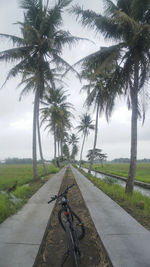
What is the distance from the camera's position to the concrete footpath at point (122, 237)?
6.93 feet

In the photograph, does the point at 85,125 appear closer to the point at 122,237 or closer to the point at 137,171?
the point at 137,171

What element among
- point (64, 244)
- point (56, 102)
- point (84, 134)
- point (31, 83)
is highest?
point (56, 102)

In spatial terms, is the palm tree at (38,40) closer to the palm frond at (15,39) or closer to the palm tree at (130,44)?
the palm frond at (15,39)

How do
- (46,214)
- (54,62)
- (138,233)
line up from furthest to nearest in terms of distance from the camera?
(54,62)
(46,214)
(138,233)

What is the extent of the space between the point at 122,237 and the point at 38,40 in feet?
34.6

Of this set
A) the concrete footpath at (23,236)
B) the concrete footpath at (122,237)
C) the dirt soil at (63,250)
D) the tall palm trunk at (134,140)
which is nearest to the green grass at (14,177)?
the concrete footpath at (23,236)

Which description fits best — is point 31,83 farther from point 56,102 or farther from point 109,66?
point 56,102

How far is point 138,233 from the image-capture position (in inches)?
114

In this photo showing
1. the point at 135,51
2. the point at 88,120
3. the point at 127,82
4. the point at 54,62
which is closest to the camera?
the point at 135,51

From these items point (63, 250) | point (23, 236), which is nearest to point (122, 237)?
point (63, 250)

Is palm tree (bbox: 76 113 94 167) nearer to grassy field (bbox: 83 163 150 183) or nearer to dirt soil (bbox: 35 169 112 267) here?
grassy field (bbox: 83 163 150 183)

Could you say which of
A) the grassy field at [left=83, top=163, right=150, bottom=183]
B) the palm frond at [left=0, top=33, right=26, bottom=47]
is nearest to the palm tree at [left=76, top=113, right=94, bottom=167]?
the grassy field at [left=83, top=163, right=150, bottom=183]

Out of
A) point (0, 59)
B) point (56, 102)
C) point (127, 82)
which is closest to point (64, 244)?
point (127, 82)

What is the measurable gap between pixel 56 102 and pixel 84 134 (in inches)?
296
